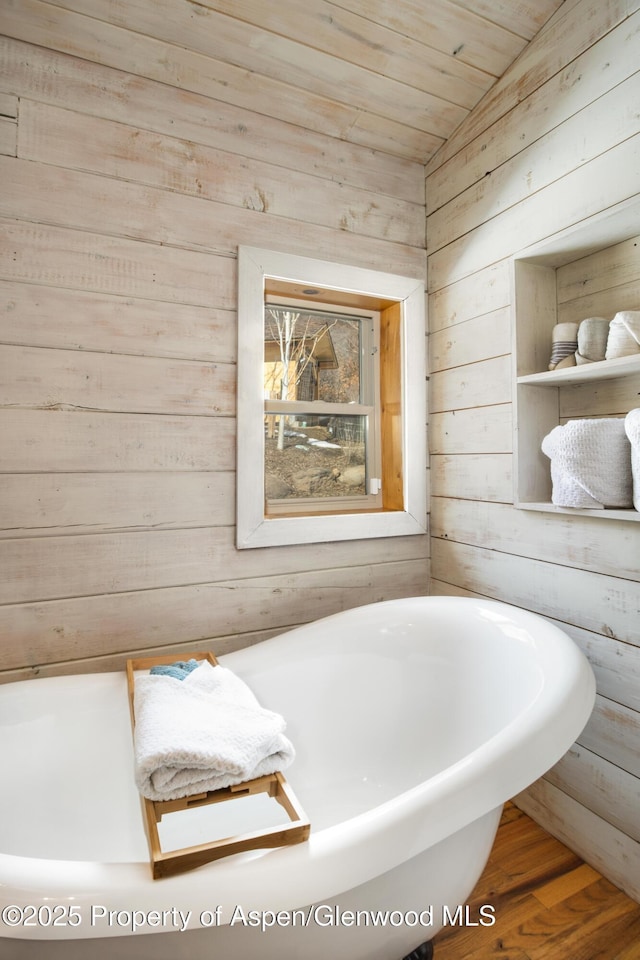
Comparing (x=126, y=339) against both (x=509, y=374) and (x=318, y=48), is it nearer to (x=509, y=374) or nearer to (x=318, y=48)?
(x=318, y=48)

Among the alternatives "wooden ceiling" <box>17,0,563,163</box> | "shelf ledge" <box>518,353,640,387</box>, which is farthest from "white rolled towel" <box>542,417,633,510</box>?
"wooden ceiling" <box>17,0,563,163</box>

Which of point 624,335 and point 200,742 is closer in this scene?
point 200,742

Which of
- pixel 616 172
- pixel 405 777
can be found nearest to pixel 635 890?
pixel 405 777

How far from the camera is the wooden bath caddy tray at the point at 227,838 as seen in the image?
669mm

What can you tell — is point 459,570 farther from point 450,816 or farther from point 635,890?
point 450,816

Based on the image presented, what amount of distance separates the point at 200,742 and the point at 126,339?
44.4 inches

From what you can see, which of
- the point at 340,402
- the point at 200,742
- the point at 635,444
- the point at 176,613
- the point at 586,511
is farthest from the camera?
the point at 340,402

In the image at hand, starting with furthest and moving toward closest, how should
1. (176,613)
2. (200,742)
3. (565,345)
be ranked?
(176,613) → (565,345) → (200,742)

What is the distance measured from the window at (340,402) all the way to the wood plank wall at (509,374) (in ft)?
0.38

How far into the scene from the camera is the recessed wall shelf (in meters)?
1.39

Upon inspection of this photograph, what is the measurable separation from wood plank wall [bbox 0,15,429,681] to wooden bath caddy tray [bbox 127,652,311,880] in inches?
30.9

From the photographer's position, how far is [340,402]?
205 centimetres

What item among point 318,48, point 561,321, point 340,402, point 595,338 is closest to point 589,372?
point 595,338

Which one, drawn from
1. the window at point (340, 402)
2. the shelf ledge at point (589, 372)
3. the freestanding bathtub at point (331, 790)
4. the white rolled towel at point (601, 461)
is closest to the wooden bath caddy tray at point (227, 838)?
the freestanding bathtub at point (331, 790)
